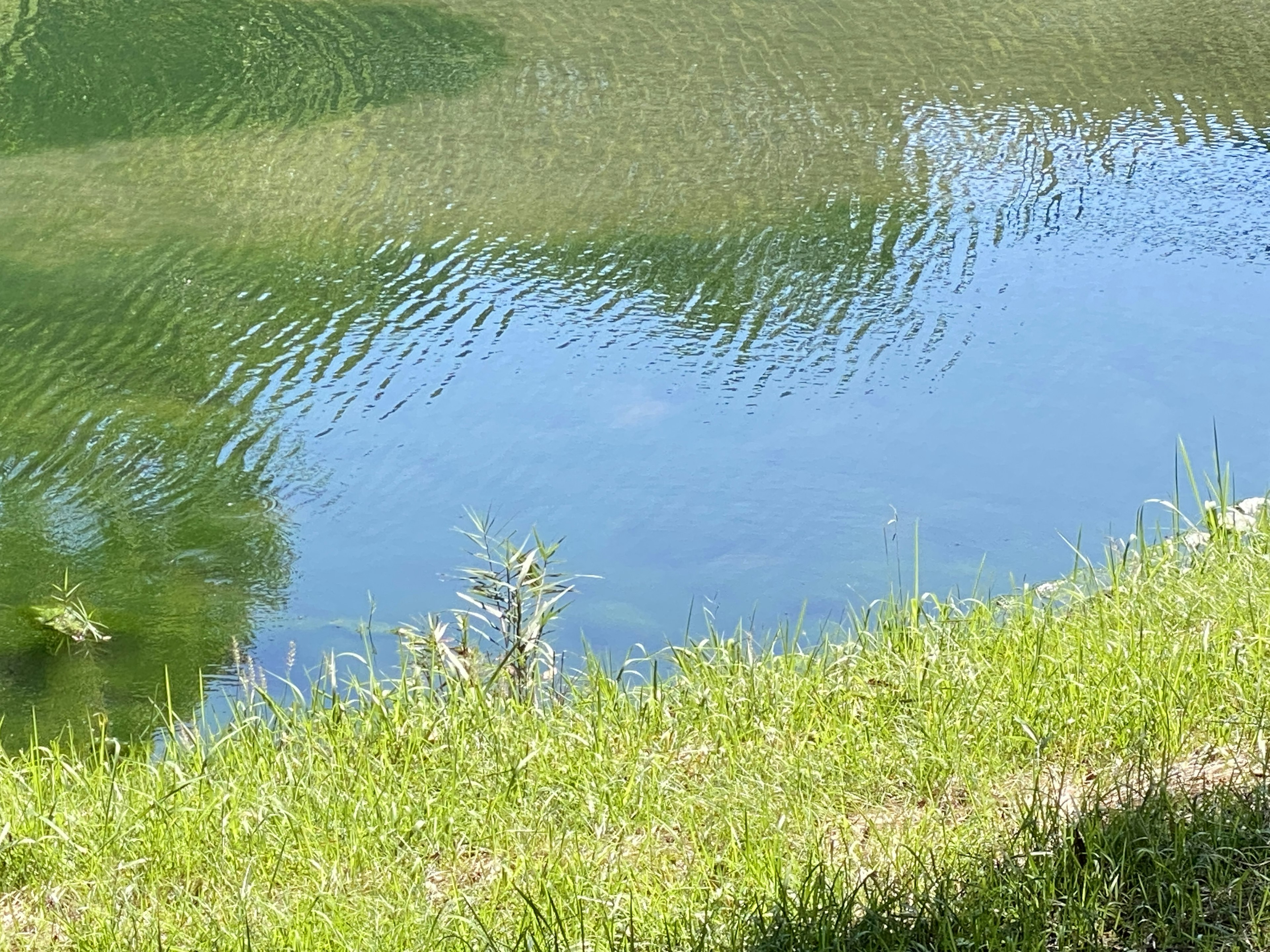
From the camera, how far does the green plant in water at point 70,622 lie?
4984 mm

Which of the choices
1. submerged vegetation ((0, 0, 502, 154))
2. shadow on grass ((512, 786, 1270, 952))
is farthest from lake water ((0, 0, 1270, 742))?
shadow on grass ((512, 786, 1270, 952))

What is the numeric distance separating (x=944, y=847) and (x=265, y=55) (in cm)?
1223

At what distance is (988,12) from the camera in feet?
46.2

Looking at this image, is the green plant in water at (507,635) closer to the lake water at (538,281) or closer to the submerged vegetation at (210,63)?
the lake water at (538,281)

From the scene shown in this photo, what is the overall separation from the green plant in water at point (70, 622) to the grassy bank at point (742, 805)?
1.63 m

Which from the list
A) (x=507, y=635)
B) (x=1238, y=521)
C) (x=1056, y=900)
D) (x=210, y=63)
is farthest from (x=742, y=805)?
(x=210, y=63)

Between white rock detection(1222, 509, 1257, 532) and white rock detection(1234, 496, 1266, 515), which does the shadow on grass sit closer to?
white rock detection(1222, 509, 1257, 532)

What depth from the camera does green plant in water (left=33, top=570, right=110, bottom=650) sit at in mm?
4984

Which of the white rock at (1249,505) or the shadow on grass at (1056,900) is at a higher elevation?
the white rock at (1249,505)

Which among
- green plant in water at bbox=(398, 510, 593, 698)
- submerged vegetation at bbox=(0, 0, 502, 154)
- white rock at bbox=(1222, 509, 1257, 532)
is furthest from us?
submerged vegetation at bbox=(0, 0, 502, 154)

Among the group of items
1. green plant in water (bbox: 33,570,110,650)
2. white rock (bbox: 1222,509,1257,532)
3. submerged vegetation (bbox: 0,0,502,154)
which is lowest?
green plant in water (bbox: 33,570,110,650)

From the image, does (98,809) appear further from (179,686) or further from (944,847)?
(179,686)

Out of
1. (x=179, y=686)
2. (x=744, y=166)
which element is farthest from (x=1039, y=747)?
(x=744, y=166)

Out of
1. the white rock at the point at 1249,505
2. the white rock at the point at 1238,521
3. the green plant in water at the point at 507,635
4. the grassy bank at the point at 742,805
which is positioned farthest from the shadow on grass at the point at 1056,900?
the white rock at the point at 1249,505
